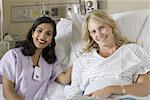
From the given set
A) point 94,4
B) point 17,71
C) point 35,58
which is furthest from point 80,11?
point 17,71

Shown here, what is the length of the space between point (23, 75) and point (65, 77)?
0.96 feet

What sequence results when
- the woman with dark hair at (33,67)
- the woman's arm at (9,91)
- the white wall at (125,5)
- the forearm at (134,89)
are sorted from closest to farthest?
1. the forearm at (134,89)
2. the woman's arm at (9,91)
3. the woman with dark hair at (33,67)
4. the white wall at (125,5)

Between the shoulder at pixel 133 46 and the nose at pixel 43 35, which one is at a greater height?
the nose at pixel 43 35

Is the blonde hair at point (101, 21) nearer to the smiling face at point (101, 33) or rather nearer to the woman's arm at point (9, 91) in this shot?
the smiling face at point (101, 33)

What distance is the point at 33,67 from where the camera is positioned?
1.97m

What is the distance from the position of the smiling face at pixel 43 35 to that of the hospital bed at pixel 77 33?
0.67 feet

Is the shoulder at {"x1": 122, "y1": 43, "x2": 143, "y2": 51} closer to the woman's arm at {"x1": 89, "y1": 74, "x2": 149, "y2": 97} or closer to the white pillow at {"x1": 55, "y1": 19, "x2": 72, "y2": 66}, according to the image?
the woman's arm at {"x1": 89, "y1": 74, "x2": 149, "y2": 97}

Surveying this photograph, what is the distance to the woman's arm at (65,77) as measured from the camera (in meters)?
1.95

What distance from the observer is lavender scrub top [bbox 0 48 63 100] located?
6.32 feet

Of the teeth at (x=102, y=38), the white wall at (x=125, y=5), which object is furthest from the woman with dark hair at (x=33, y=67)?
the white wall at (x=125, y=5)

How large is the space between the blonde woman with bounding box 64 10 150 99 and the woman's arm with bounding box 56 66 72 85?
86 millimetres

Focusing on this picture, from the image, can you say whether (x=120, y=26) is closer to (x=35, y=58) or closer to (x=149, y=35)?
(x=149, y=35)

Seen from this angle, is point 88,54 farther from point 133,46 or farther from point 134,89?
point 134,89

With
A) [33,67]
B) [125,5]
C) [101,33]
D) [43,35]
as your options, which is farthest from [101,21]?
[125,5]
